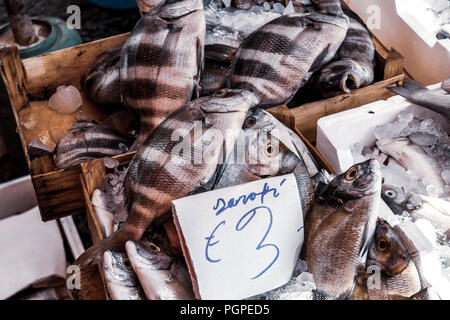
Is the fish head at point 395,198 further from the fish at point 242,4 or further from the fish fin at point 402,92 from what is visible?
the fish at point 242,4

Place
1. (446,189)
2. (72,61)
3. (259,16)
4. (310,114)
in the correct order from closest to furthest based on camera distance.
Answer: (446,189)
(310,114)
(259,16)
(72,61)

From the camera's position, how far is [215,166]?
4.22 feet

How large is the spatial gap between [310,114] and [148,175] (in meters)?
0.74

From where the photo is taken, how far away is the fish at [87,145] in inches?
72.2

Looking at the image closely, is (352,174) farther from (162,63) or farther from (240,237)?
(162,63)

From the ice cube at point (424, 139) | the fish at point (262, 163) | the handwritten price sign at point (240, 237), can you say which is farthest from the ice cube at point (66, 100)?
the ice cube at point (424, 139)

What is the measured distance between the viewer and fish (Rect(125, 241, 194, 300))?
44.9 inches

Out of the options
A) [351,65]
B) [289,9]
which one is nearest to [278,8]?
[289,9]

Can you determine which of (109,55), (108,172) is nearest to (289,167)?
(108,172)

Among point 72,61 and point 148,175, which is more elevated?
point 148,175

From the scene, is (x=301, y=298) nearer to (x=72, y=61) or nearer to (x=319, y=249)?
(x=319, y=249)

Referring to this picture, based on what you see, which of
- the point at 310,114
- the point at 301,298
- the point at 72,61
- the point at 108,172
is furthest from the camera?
the point at 72,61

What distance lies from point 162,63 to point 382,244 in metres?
0.93

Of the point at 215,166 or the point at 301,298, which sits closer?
the point at 301,298
